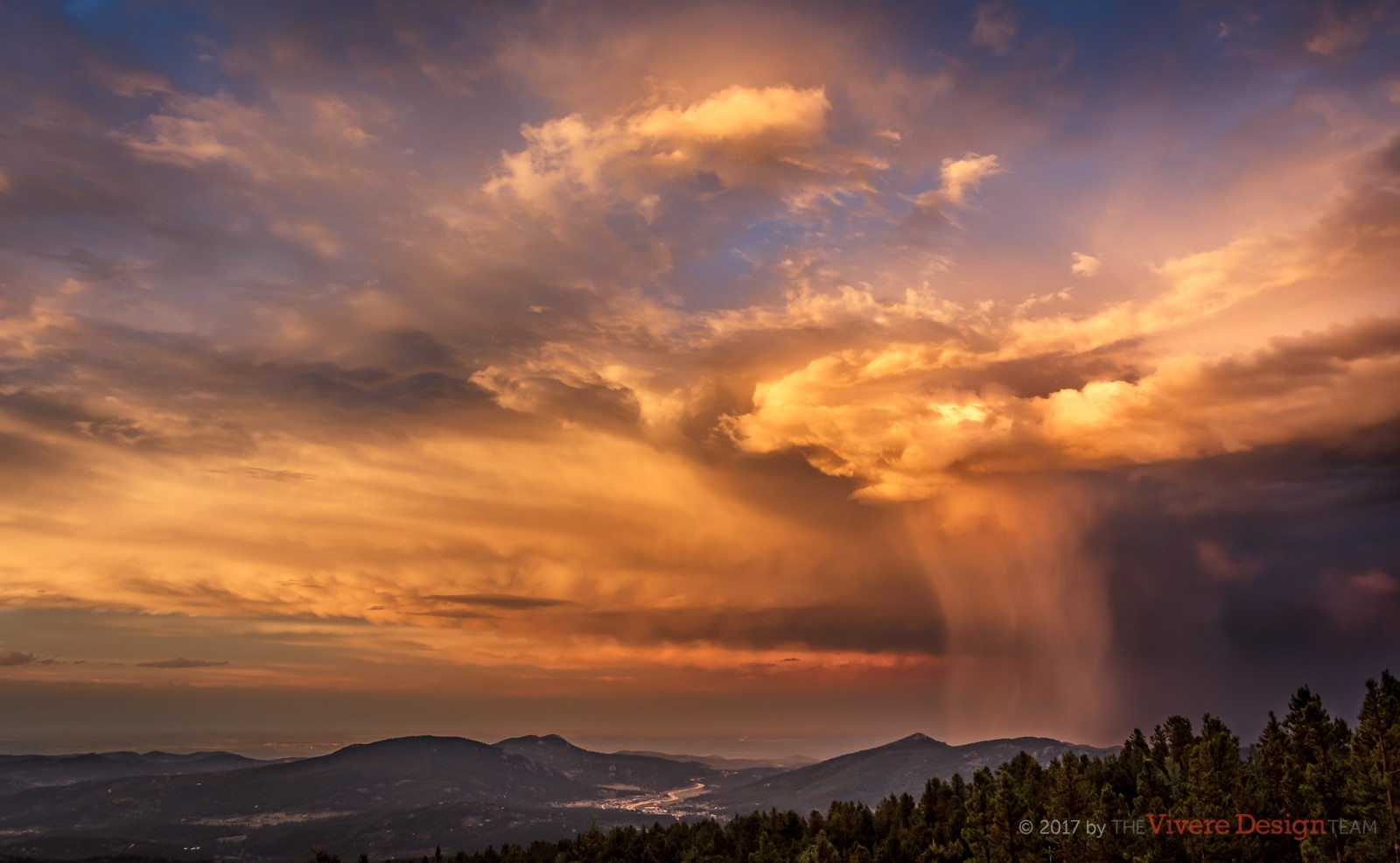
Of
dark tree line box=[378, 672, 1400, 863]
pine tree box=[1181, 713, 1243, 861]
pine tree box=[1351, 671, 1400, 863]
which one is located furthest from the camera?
pine tree box=[1181, 713, 1243, 861]

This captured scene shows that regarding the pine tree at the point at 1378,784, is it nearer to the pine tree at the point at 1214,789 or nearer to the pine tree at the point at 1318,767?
the pine tree at the point at 1318,767

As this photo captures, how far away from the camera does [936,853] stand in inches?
7072

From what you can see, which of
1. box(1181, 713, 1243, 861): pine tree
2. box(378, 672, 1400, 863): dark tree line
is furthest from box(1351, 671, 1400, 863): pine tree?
box(1181, 713, 1243, 861): pine tree

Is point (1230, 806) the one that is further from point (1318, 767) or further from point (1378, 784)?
point (1378, 784)

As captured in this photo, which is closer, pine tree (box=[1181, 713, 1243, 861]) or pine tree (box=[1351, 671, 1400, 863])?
pine tree (box=[1351, 671, 1400, 863])

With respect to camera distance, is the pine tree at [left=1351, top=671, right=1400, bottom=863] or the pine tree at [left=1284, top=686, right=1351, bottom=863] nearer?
the pine tree at [left=1351, top=671, right=1400, bottom=863]

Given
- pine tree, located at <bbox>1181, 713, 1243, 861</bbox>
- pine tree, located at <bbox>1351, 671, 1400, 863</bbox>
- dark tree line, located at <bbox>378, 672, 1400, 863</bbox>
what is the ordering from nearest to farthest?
pine tree, located at <bbox>1351, 671, 1400, 863</bbox> < dark tree line, located at <bbox>378, 672, 1400, 863</bbox> < pine tree, located at <bbox>1181, 713, 1243, 861</bbox>

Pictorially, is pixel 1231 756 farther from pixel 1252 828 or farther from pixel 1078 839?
pixel 1078 839

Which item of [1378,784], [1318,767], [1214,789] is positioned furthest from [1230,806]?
[1378,784]

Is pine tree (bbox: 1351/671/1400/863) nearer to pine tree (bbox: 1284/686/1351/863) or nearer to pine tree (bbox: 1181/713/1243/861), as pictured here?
pine tree (bbox: 1284/686/1351/863)

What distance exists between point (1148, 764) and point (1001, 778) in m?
40.0

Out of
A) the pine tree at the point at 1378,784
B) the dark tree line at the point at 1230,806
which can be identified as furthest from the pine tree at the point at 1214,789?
the pine tree at the point at 1378,784

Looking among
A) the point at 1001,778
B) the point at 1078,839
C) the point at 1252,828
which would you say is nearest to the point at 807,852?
the point at 1001,778

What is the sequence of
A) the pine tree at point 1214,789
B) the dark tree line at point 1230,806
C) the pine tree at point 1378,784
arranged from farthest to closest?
1. the pine tree at point 1214,789
2. the dark tree line at point 1230,806
3. the pine tree at point 1378,784
